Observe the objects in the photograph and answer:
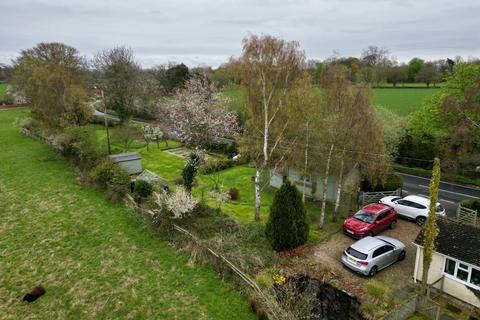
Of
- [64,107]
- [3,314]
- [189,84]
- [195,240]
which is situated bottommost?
[3,314]

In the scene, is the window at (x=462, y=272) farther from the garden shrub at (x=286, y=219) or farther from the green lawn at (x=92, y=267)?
the green lawn at (x=92, y=267)

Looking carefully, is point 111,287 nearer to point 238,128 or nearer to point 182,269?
point 182,269

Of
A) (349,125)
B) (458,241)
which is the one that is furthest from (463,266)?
(349,125)

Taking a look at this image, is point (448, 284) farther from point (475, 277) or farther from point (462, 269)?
point (475, 277)

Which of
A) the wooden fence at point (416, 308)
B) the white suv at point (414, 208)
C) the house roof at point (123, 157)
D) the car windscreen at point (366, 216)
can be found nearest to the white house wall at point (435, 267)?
the wooden fence at point (416, 308)

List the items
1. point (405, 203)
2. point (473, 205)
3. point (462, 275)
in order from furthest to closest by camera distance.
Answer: point (473, 205) < point (405, 203) < point (462, 275)

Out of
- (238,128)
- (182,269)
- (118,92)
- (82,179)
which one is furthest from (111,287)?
(118,92)

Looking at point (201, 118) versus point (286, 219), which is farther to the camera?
point (201, 118)
